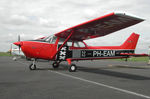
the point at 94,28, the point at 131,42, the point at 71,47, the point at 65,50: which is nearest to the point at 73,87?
the point at 94,28

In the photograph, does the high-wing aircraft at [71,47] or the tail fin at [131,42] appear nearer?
the high-wing aircraft at [71,47]

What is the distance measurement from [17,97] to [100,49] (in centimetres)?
891

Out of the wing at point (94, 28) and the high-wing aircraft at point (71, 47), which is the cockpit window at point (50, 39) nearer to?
the high-wing aircraft at point (71, 47)

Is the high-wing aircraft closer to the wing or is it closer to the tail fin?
the wing

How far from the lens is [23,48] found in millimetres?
9859

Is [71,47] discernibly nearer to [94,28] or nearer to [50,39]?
[50,39]

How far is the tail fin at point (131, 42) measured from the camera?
44.1 ft

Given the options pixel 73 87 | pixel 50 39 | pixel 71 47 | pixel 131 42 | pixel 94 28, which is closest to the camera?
pixel 73 87

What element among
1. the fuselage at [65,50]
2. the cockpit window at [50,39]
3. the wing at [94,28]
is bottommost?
the fuselage at [65,50]

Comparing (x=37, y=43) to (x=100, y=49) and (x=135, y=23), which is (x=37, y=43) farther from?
(x=135, y=23)

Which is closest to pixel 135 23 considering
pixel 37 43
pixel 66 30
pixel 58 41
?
pixel 66 30

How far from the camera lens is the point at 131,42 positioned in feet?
44.8

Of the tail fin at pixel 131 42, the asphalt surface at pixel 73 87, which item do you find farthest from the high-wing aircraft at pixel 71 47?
the asphalt surface at pixel 73 87

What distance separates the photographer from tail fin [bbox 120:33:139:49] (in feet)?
44.1
